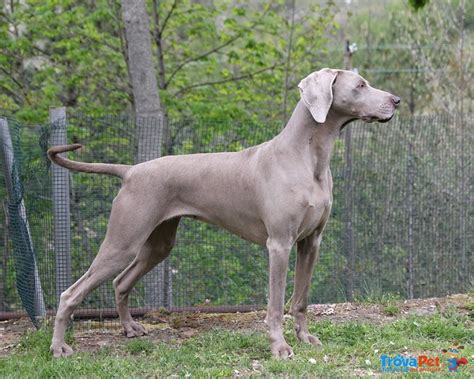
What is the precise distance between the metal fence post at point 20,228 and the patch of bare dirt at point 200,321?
0.25m

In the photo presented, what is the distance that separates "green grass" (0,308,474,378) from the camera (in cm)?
529

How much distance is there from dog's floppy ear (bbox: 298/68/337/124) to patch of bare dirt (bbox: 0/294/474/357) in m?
2.07

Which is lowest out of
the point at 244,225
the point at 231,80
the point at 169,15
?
the point at 244,225

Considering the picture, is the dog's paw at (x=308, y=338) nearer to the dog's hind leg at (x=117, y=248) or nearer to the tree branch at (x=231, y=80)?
the dog's hind leg at (x=117, y=248)

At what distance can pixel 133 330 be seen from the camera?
6598 mm

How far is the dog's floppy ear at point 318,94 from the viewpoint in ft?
18.4

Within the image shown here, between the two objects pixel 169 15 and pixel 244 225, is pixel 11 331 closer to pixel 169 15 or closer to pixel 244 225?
pixel 244 225

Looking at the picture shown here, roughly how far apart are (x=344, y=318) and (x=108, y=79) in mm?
6076

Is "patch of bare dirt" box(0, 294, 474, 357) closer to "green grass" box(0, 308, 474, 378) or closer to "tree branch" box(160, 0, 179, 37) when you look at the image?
"green grass" box(0, 308, 474, 378)

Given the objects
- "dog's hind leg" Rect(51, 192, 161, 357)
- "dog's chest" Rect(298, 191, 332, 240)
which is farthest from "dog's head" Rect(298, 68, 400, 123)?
"dog's hind leg" Rect(51, 192, 161, 357)

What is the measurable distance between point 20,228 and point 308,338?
9.32 ft

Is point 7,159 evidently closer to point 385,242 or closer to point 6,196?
point 6,196

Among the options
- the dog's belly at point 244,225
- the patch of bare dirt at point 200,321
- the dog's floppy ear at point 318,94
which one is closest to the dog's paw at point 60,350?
the patch of bare dirt at point 200,321

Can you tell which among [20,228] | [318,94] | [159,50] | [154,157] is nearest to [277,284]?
[318,94]
